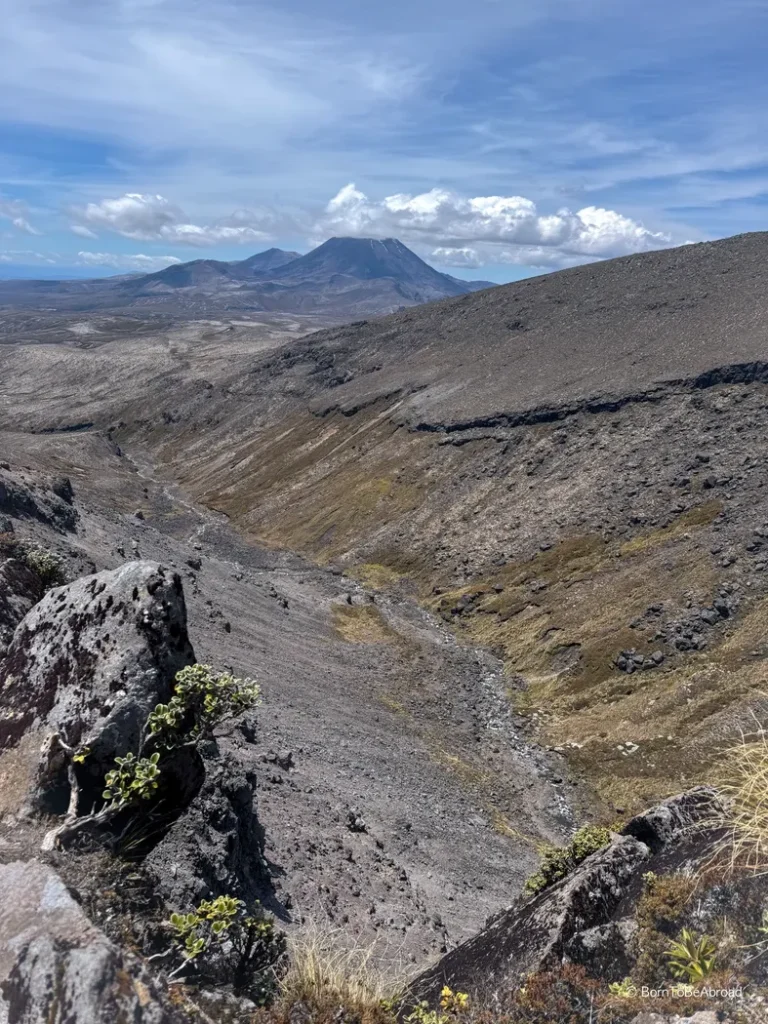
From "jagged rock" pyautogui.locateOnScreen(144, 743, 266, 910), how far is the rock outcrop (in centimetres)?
357

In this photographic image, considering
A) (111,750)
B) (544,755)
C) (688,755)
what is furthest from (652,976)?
(544,755)

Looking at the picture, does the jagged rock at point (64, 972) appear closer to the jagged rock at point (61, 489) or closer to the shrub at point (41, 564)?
the shrub at point (41, 564)

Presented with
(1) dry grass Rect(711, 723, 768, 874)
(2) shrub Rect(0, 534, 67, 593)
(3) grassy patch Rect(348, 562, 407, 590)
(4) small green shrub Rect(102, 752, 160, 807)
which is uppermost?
(1) dry grass Rect(711, 723, 768, 874)

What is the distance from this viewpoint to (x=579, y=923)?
7312 mm

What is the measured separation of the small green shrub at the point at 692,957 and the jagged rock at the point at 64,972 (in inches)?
165

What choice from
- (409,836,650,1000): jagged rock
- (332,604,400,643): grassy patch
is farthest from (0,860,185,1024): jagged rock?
(332,604,400,643): grassy patch

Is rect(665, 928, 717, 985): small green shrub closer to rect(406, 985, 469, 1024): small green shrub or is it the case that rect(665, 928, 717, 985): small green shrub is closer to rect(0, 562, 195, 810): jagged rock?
rect(406, 985, 469, 1024): small green shrub

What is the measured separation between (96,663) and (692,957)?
26.0 ft

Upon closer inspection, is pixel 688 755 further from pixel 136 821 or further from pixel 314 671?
pixel 136 821

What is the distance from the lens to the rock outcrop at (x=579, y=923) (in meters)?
6.85

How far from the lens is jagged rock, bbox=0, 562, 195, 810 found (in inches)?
342

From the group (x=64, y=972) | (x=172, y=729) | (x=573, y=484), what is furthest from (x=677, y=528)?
(x=64, y=972)

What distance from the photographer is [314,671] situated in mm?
33938

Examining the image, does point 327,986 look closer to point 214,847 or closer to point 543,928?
point 543,928
